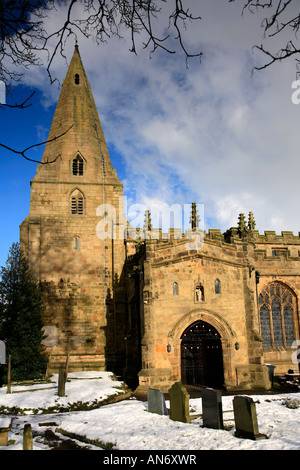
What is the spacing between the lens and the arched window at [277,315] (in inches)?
955

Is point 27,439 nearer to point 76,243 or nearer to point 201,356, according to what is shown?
point 201,356

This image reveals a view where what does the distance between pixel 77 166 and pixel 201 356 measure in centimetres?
1576

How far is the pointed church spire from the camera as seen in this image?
92.8 ft

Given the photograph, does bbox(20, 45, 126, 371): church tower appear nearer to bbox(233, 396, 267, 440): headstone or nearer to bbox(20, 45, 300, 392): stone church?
bbox(20, 45, 300, 392): stone church

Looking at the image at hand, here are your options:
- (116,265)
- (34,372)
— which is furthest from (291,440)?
(116,265)

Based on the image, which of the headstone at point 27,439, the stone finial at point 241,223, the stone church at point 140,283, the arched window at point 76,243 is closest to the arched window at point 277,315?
the stone church at point 140,283

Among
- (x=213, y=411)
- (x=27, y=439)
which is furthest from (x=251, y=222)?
(x=27, y=439)

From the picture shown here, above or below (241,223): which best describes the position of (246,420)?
below

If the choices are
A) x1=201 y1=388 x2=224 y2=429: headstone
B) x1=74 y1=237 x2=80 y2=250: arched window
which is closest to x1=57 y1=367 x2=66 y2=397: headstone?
x1=201 y1=388 x2=224 y2=429: headstone

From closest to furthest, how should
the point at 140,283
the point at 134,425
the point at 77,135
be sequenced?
the point at 134,425 → the point at 140,283 → the point at 77,135

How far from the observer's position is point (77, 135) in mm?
29109

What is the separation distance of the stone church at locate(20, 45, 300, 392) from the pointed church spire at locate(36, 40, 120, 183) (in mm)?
86

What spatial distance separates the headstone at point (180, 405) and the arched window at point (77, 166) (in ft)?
63.5

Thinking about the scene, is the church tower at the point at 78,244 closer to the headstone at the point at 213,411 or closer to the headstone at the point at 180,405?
the headstone at the point at 180,405
